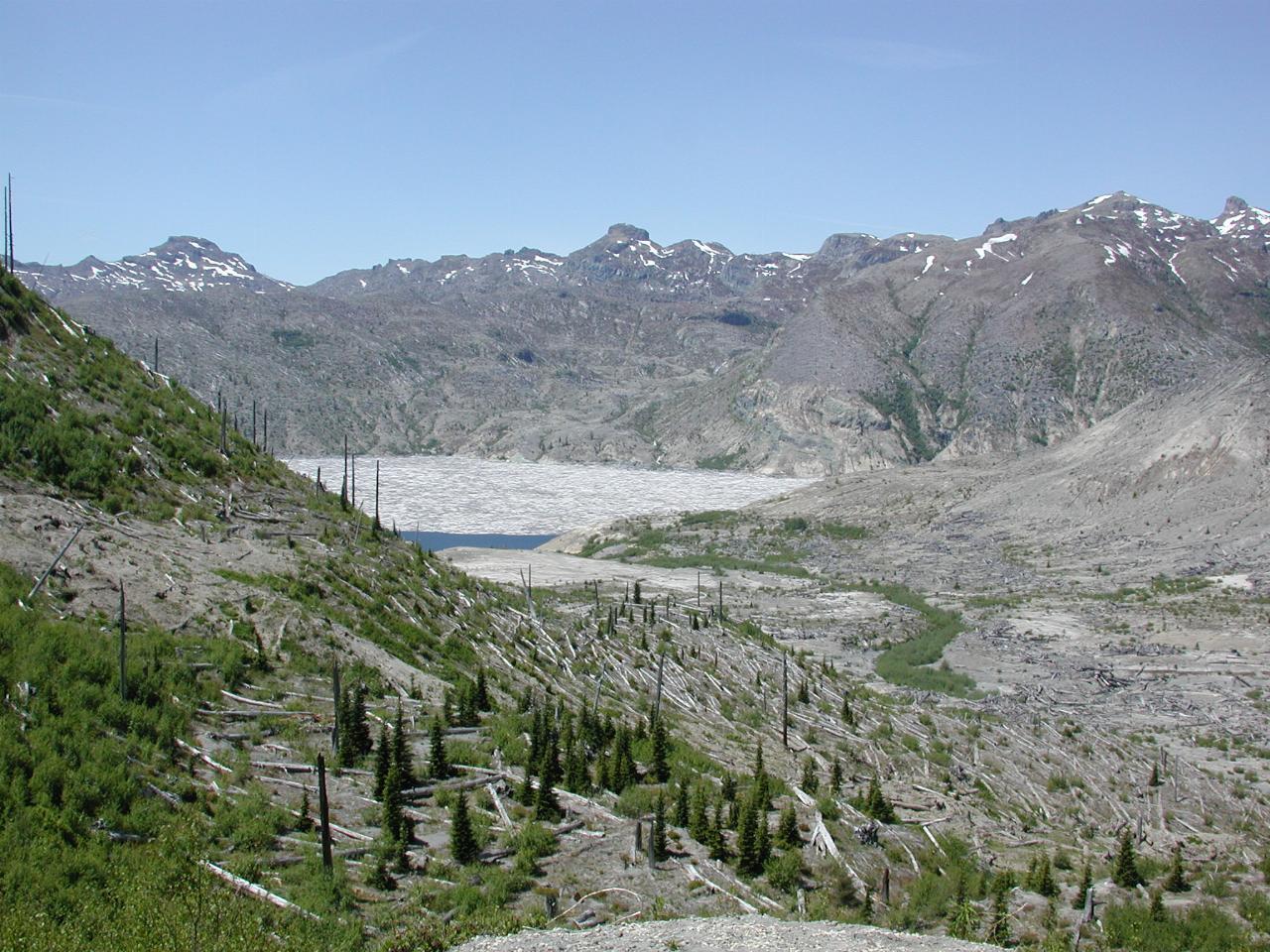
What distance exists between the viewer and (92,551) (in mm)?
17797

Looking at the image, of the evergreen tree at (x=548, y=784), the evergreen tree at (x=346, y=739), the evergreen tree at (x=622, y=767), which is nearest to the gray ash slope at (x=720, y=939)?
the evergreen tree at (x=548, y=784)

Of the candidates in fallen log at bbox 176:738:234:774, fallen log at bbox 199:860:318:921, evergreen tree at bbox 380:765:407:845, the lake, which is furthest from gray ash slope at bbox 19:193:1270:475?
fallen log at bbox 199:860:318:921

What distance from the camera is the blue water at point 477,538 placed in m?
80.1

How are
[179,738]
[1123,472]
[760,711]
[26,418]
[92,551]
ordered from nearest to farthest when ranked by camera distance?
[179,738], [92,551], [26,418], [760,711], [1123,472]

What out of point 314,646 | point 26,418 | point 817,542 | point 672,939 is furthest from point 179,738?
point 817,542

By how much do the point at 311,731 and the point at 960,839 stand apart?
37.4 ft

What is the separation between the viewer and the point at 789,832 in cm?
1583

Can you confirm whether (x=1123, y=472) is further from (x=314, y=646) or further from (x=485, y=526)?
(x=314, y=646)

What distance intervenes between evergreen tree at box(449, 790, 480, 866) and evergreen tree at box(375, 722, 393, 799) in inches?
60.3

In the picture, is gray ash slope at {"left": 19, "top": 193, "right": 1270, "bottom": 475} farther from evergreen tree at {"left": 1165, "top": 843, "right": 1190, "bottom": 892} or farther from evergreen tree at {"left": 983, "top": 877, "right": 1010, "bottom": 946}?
evergreen tree at {"left": 983, "top": 877, "right": 1010, "bottom": 946}

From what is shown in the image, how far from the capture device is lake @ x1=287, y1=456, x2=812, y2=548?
93500 mm

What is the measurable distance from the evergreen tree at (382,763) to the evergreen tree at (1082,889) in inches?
404

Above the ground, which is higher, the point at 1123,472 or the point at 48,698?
the point at 1123,472

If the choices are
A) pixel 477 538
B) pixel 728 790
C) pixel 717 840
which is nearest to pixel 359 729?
pixel 717 840
